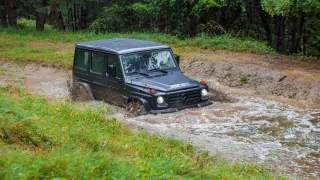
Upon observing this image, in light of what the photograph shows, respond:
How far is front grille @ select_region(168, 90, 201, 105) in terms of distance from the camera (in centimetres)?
1010

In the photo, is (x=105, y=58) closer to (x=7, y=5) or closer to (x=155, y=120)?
(x=155, y=120)

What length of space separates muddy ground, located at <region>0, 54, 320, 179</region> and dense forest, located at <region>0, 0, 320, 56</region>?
558cm

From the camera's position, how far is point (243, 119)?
10.2 meters

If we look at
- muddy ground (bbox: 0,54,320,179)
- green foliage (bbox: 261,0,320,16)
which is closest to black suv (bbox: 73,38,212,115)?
muddy ground (bbox: 0,54,320,179)

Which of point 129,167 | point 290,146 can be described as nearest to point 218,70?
point 290,146

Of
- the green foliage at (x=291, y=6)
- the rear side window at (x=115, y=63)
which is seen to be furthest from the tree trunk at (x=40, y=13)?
the rear side window at (x=115, y=63)

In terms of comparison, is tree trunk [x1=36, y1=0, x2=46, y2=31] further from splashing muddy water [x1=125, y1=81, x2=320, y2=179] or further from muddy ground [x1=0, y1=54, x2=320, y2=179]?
splashing muddy water [x1=125, y1=81, x2=320, y2=179]

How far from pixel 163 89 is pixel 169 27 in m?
16.2

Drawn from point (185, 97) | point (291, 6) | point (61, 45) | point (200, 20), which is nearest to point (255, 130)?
A: point (185, 97)

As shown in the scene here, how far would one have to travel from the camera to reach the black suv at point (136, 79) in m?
10.1

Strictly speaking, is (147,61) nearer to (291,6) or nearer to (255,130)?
(255,130)

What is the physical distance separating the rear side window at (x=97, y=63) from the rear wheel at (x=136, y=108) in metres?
1.28

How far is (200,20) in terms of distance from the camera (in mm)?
23828

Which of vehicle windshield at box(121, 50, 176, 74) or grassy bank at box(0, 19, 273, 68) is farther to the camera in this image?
grassy bank at box(0, 19, 273, 68)
